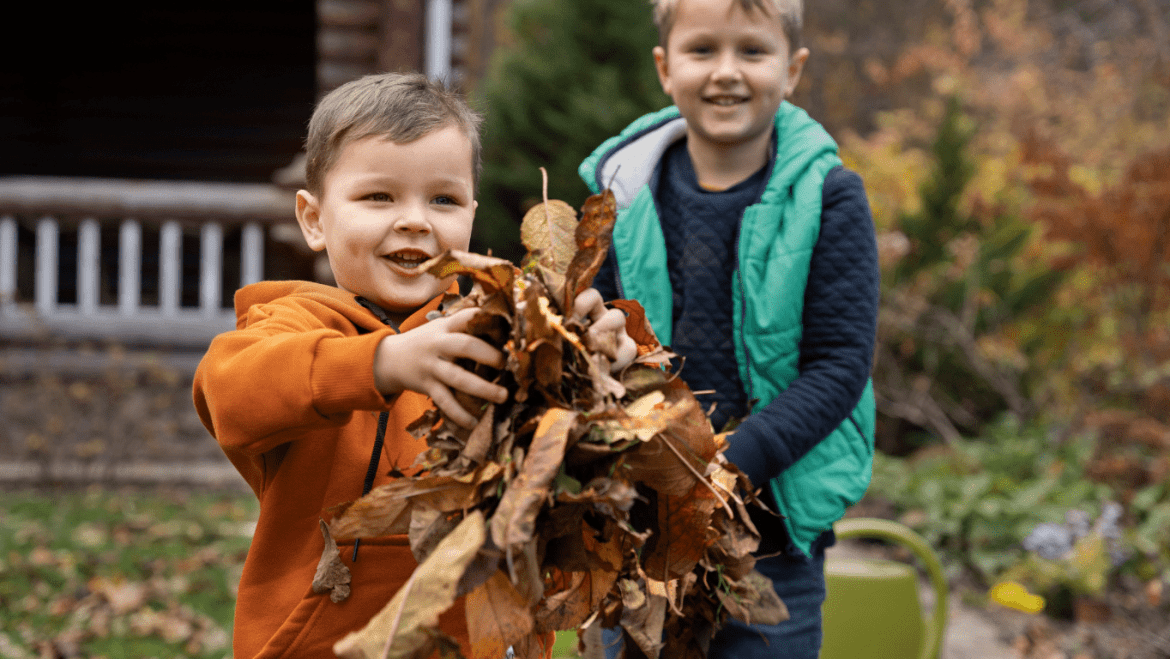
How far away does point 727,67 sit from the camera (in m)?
1.73

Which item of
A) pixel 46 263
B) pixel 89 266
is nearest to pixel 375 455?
pixel 89 266

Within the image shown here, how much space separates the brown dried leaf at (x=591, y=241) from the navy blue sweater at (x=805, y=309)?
0.65 m

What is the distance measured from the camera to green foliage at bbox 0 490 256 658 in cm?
329

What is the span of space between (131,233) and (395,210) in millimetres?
5467

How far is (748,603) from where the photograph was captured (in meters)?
1.30

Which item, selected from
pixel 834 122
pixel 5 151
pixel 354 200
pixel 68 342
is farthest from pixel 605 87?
pixel 834 122

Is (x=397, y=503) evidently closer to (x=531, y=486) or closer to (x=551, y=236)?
(x=531, y=486)

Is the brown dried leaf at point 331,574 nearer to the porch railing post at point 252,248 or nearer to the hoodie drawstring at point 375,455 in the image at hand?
the hoodie drawstring at point 375,455

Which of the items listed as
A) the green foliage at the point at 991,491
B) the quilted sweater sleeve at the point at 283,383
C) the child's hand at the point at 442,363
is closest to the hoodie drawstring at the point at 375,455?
the quilted sweater sleeve at the point at 283,383

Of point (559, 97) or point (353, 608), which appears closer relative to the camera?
point (353, 608)

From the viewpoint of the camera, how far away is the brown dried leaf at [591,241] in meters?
0.98

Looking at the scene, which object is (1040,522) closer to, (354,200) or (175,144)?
(354,200)

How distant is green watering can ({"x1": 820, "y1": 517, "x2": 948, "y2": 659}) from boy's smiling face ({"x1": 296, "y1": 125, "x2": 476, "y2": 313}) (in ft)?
4.97

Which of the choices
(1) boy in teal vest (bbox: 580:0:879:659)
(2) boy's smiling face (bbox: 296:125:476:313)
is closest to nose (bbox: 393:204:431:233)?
(2) boy's smiling face (bbox: 296:125:476:313)
